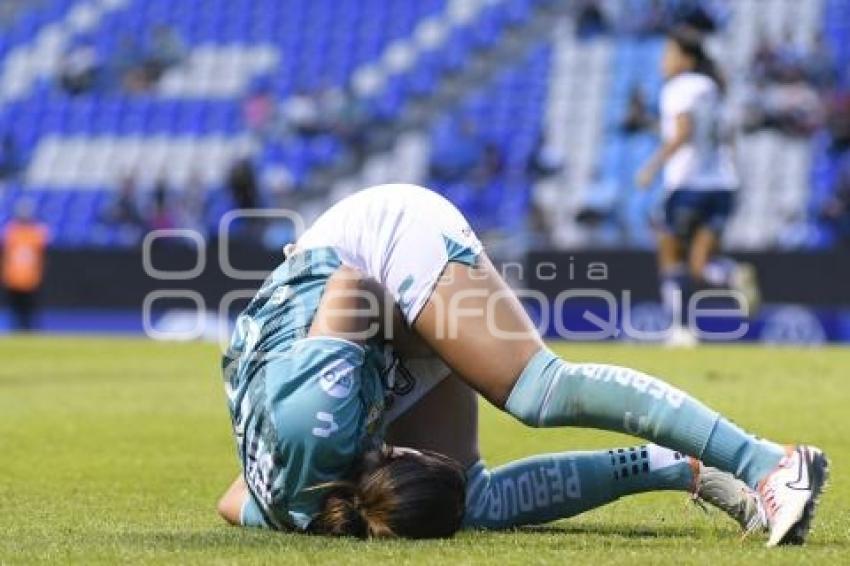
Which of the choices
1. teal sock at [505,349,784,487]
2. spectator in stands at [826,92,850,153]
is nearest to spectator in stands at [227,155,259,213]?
spectator in stands at [826,92,850,153]

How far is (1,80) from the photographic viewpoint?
29312 millimetres

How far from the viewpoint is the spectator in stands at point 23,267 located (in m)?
22.1

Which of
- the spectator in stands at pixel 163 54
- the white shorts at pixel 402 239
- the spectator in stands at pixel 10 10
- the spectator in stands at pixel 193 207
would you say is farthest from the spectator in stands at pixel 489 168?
the white shorts at pixel 402 239

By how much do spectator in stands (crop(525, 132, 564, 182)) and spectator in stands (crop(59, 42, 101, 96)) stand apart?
8117 mm

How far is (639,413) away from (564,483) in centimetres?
65

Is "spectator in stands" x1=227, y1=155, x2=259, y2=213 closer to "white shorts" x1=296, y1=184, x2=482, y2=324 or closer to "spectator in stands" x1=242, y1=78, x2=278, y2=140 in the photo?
"spectator in stands" x1=242, y1=78, x2=278, y2=140

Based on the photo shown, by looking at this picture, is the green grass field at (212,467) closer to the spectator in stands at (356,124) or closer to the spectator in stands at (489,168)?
the spectator in stands at (489,168)

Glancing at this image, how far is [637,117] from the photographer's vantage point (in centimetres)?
2358

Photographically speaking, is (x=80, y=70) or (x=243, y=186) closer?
(x=243, y=186)

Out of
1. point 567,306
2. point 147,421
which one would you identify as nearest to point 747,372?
point 147,421

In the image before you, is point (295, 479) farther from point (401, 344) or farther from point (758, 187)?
point (758, 187)

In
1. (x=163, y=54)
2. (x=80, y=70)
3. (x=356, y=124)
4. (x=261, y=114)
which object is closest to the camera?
(x=356, y=124)

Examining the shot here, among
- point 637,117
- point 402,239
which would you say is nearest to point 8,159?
point 637,117

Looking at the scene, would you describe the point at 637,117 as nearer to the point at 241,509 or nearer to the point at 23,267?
the point at 23,267
